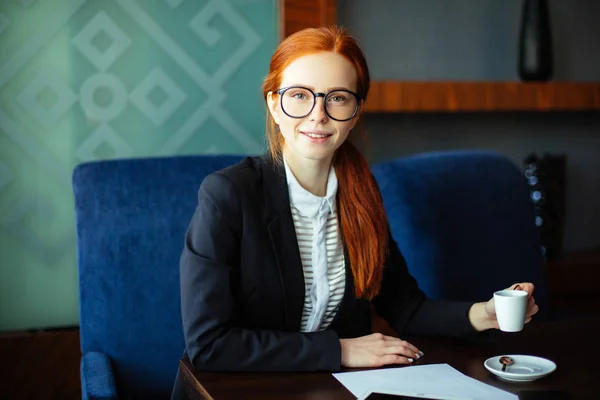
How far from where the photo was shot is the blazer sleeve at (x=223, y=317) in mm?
1370

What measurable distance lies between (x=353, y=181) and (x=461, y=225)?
2.10 ft

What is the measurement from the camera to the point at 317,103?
150 cm

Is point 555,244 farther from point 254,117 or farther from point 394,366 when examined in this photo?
point 394,366

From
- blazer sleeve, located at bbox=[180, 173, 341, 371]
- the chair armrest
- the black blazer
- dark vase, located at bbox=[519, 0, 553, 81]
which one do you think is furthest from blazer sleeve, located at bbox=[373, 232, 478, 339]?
dark vase, located at bbox=[519, 0, 553, 81]

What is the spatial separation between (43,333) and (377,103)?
1345mm

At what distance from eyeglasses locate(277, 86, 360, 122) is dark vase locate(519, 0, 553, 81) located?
5.56ft

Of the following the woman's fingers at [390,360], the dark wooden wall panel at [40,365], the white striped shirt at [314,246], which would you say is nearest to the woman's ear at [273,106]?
the white striped shirt at [314,246]

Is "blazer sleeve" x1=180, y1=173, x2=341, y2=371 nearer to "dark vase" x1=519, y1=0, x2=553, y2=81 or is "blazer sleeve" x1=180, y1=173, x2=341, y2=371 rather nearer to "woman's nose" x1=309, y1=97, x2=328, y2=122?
"woman's nose" x1=309, y1=97, x2=328, y2=122

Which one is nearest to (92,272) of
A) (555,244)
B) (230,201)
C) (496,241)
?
(230,201)

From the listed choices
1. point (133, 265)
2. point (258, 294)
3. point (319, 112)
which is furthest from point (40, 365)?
point (319, 112)

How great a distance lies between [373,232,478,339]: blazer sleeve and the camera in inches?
61.9

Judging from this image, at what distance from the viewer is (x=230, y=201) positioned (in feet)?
4.98

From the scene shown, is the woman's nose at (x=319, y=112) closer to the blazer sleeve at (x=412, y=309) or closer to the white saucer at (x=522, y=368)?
the blazer sleeve at (x=412, y=309)

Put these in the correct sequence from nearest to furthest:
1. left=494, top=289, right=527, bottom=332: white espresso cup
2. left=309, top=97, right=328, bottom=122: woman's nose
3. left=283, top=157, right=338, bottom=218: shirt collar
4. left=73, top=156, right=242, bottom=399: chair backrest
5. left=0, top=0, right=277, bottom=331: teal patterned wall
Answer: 1. left=494, top=289, right=527, bottom=332: white espresso cup
2. left=309, top=97, right=328, bottom=122: woman's nose
3. left=283, top=157, right=338, bottom=218: shirt collar
4. left=73, top=156, right=242, bottom=399: chair backrest
5. left=0, top=0, right=277, bottom=331: teal patterned wall
